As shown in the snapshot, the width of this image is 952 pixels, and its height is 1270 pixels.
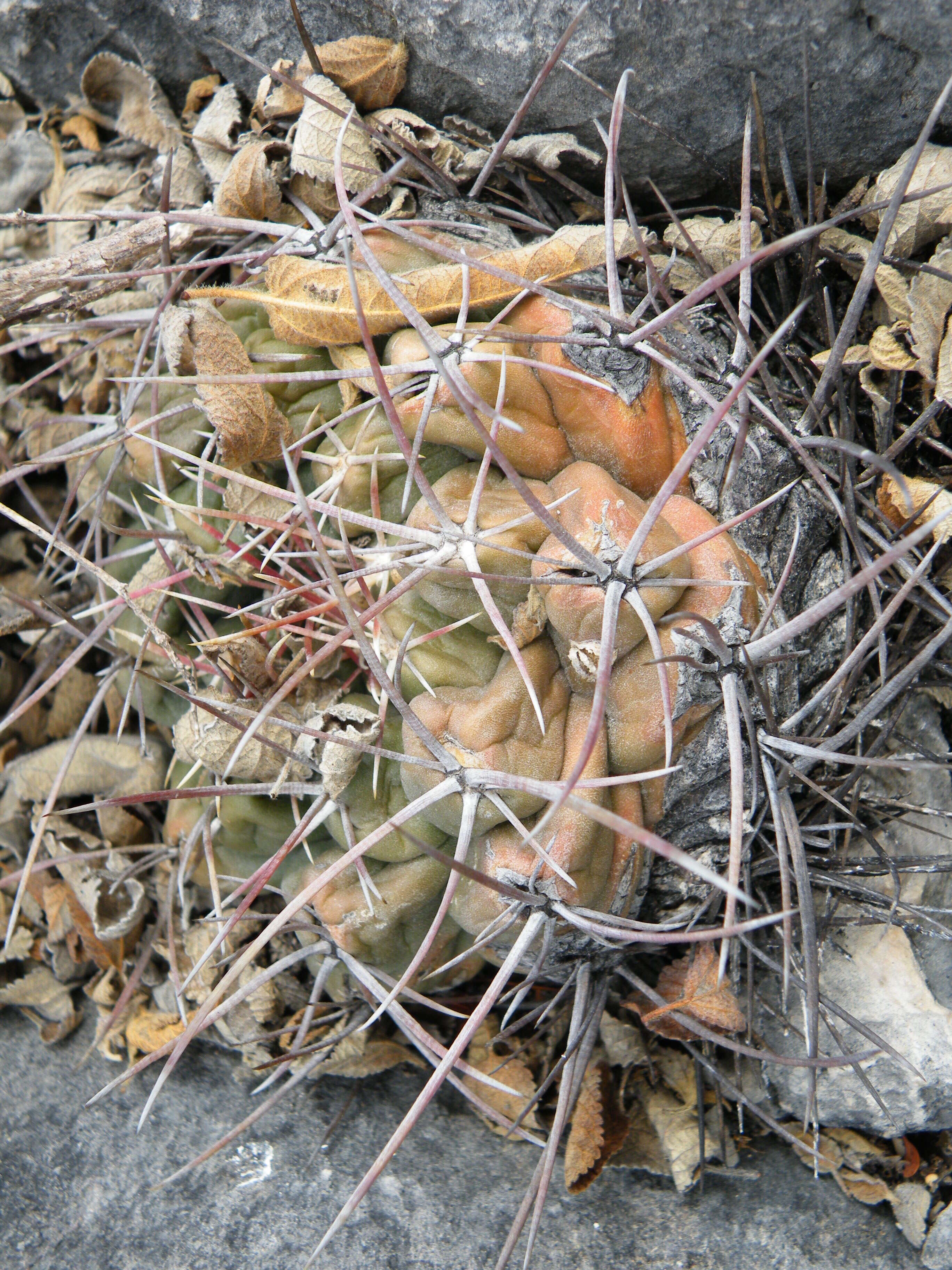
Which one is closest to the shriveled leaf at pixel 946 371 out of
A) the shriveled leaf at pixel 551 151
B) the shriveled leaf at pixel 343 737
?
the shriveled leaf at pixel 551 151

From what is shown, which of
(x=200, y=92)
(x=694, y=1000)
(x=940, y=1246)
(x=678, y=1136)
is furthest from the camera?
(x=200, y=92)

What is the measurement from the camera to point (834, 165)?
64.2 inches

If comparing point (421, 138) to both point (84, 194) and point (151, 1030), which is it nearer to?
point (84, 194)

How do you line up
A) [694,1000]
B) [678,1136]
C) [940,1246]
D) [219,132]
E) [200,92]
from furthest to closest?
[200,92] → [219,132] → [678,1136] → [940,1246] → [694,1000]

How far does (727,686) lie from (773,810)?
226 mm

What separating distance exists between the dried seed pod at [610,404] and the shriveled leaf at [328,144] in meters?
0.46

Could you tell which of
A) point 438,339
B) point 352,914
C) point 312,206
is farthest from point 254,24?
point 352,914

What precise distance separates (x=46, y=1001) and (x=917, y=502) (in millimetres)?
1966

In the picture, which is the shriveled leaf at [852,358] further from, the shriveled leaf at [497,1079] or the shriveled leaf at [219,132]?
the shriveled leaf at [497,1079]

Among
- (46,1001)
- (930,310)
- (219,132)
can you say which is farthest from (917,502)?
(46,1001)

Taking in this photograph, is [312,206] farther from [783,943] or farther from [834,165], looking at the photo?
[783,943]

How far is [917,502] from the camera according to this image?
149 cm

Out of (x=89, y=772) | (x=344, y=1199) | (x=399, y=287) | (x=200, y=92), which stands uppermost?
(x=200, y=92)

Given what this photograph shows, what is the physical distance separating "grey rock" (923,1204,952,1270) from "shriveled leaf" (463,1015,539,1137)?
68 centimetres
